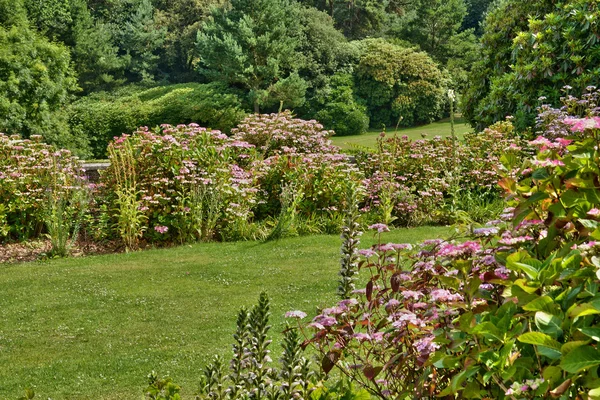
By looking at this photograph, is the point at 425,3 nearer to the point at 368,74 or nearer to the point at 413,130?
the point at 368,74

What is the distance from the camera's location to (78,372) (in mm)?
4109

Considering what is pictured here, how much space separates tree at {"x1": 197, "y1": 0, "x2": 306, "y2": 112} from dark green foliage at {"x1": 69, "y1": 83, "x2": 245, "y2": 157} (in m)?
0.99

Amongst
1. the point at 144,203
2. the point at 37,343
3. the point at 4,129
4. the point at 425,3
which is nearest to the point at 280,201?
the point at 144,203

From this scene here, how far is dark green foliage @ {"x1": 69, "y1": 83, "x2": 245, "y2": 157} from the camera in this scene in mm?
22172

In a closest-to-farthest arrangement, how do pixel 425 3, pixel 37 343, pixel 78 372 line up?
pixel 78 372 < pixel 37 343 < pixel 425 3

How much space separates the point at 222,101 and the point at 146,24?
13.3 metres

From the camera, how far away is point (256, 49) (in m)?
24.1

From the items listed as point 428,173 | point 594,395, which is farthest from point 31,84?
point 594,395

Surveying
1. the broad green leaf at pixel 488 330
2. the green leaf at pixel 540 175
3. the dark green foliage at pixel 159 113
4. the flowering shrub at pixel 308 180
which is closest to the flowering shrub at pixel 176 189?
the flowering shrub at pixel 308 180

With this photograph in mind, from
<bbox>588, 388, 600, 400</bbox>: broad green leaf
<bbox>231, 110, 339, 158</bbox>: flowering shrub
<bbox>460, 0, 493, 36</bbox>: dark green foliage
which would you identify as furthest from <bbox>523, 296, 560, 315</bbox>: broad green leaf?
<bbox>460, 0, 493, 36</bbox>: dark green foliage

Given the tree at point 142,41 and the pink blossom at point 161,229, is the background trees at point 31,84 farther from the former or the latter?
the tree at point 142,41

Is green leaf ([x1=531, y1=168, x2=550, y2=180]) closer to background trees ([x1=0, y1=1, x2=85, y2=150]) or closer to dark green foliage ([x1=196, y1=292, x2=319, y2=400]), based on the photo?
dark green foliage ([x1=196, y1=292, x2=319, y2=400])

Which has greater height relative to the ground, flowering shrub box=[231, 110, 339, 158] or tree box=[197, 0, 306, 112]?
tree box=[197, 0, 306, 112]

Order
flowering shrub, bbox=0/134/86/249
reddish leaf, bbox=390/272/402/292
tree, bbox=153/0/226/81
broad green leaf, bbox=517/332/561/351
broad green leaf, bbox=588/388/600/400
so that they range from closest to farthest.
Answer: broad green leaf, bbox=588/388/600/400 < broad green leaf, bbox=517/332/561/351 < reddish leaf, bbox=390/272/402/292 < flowering shrub, bbox=0/134/86/249 < tree, bbox=153/0/226/81
